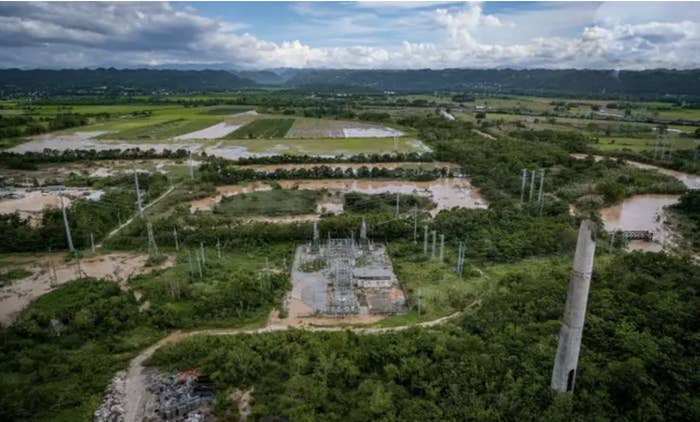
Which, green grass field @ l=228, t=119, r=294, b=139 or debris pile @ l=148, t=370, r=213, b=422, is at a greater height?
green grass field @ l=228, t=119, r=294, b=139

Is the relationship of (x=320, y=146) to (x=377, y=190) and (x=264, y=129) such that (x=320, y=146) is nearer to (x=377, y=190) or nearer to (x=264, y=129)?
(x=264, y=129)

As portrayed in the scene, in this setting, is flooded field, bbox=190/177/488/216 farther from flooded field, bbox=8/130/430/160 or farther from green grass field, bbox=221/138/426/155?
green grass field, bbox=221/138/426/155

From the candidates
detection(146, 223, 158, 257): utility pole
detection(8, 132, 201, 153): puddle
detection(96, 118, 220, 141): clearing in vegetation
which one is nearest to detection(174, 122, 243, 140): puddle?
detection(96, 118, 220, 141): clearing in vegetation

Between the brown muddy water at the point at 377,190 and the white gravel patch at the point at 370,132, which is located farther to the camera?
the white gravel patch at the point at 370,132

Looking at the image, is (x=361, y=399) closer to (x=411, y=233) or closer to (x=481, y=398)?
(x=481, y=398)

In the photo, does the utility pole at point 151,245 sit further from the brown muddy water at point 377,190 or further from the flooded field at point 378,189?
the flooded field at point 378,189

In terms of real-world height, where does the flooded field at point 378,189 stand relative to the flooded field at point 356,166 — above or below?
below

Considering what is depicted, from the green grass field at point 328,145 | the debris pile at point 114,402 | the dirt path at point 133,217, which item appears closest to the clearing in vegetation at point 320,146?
the green grass field at point 328,145
